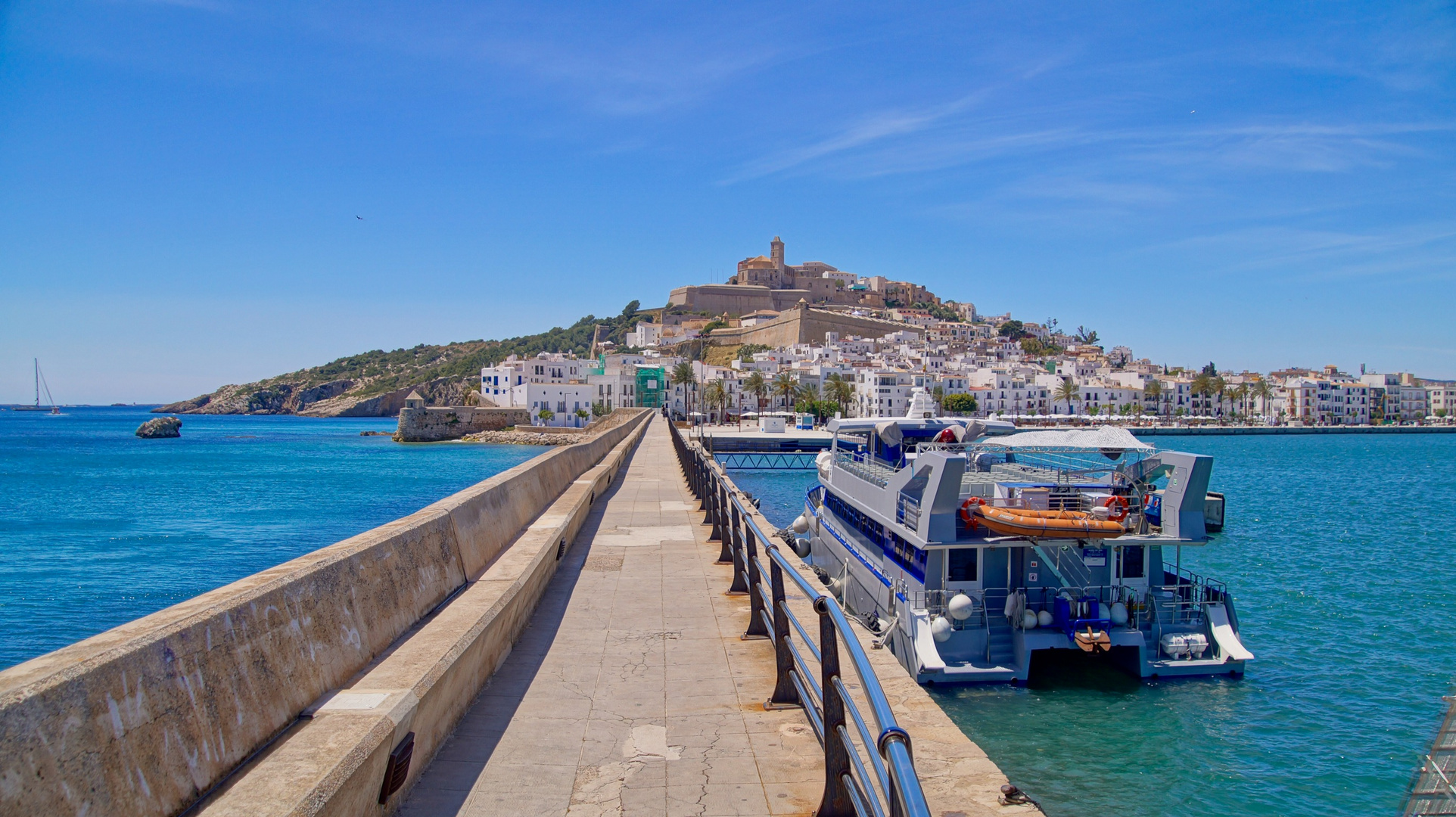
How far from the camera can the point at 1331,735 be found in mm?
14430

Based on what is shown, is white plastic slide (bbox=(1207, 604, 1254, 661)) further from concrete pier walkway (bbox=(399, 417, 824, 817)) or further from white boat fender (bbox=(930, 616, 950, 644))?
concrete pier walkway (bbox=(399, 417, 824, 817))

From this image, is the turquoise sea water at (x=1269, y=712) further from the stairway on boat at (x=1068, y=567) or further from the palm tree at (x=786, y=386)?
the palm tree at (x=786, y=386)

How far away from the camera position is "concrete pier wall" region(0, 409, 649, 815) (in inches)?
91.1

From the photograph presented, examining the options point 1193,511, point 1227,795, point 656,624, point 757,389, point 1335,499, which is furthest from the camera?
point 757,389

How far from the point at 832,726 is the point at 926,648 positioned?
12.5m

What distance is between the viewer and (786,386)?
98.1 meters

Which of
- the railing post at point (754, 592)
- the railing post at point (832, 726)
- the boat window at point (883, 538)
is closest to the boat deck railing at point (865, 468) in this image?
the boat window at point (883, 538)

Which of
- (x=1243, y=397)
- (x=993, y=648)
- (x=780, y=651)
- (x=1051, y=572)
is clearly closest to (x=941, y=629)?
(x=993, y=648)

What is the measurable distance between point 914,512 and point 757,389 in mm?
82055

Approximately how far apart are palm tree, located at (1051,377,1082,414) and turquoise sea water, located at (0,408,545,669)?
69.7 metres

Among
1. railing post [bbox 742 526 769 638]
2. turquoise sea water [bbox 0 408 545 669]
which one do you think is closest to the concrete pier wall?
railing post [bbox 742 526 769 638]

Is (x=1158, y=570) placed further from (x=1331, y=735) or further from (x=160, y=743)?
(x=160, y=743)

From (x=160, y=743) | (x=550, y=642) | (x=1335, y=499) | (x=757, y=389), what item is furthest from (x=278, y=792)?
(x=757, y=389)

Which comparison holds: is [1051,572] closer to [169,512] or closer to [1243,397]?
[169,512]
